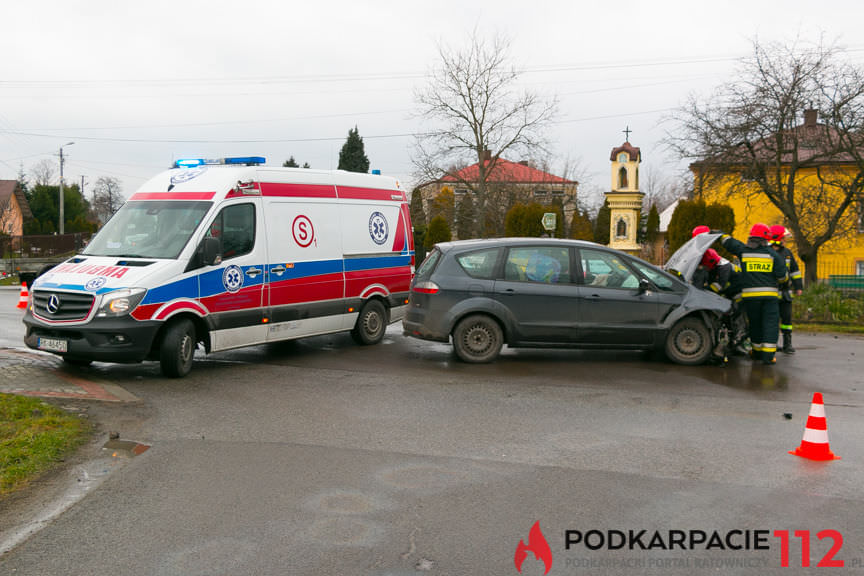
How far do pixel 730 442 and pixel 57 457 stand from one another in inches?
220

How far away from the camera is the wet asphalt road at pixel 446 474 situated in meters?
4.20

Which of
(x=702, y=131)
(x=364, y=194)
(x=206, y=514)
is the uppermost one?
(x=702, y=131)

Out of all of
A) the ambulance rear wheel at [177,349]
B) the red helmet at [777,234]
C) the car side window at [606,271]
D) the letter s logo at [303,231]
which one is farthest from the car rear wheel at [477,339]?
the red helmet at [777,234]

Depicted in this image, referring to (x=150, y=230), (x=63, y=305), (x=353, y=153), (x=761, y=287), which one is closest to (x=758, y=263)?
(x=761, y=287)

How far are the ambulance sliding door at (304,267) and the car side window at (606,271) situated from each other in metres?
3.65

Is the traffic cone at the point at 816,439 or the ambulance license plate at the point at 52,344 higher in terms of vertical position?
the ambulance license plate at the point at 52,344

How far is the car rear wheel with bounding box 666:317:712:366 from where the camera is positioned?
1048 cm

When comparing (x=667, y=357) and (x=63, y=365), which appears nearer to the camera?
(x=63, y=365)

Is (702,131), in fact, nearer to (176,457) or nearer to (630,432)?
(630,432)

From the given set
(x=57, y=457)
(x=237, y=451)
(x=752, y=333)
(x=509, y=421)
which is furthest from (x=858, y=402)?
(x=57, y=457)

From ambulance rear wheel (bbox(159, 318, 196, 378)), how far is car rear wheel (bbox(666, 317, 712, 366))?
6328 millimetres

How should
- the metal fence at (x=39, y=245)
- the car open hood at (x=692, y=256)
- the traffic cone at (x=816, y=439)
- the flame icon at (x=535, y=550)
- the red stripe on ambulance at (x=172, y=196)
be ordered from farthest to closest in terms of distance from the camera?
1. the metal fence at (x=39, y=245)
2. the car open hood at (x=692, y=256)
3. the red stripe on ambulance at (x=172, y=196)
4. the traffic cone at (x=816, y=439)
5. the flame icon at (x=535, y=550)

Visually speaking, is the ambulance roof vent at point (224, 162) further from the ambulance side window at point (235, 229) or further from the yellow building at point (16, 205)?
the yellow building at point (16, 205)

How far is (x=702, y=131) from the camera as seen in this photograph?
22.4m
